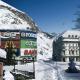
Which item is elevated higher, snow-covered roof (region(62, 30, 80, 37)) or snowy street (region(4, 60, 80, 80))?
snow-covered roof (region(62, 30, 80, 37))

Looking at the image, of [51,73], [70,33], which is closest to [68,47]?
[70,33]

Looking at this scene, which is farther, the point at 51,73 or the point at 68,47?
the point at 68,47

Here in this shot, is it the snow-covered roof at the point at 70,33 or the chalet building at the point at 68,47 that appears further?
the snow-covered roof at the point at 70,33

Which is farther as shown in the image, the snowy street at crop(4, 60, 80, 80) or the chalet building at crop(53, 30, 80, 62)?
the chalet building at crop(53, 30, 80, 62)

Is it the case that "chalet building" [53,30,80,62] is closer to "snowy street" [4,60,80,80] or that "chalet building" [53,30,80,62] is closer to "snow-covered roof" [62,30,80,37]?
"snow-covered roof" [62,30,80,37]

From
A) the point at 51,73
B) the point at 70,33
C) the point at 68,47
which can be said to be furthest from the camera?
the point at 70,33

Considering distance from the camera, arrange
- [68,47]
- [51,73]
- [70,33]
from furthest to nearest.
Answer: [70,33] < [68,47] < [51,73]

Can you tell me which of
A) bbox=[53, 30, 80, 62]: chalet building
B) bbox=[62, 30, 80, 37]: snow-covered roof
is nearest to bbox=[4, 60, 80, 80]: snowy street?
bbox=[53, 30, 80, 62]: chalet building

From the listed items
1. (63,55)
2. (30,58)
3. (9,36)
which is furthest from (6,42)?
(63,55)

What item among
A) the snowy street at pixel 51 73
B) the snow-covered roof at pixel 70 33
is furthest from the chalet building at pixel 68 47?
the snowy street at pixel 51 73

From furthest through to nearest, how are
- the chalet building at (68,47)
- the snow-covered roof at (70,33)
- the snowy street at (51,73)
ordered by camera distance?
the snow-covered roof at (70,33), the chalet building at (68,47), the snowy street at (51,73)

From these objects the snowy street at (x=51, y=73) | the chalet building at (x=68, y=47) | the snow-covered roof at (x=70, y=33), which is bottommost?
the snowy street at (x=51, y=73)

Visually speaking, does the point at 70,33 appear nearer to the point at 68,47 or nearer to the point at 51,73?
the point at 68,47

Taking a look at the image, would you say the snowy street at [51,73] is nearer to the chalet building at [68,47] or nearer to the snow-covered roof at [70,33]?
the chalet building at [68,47]
